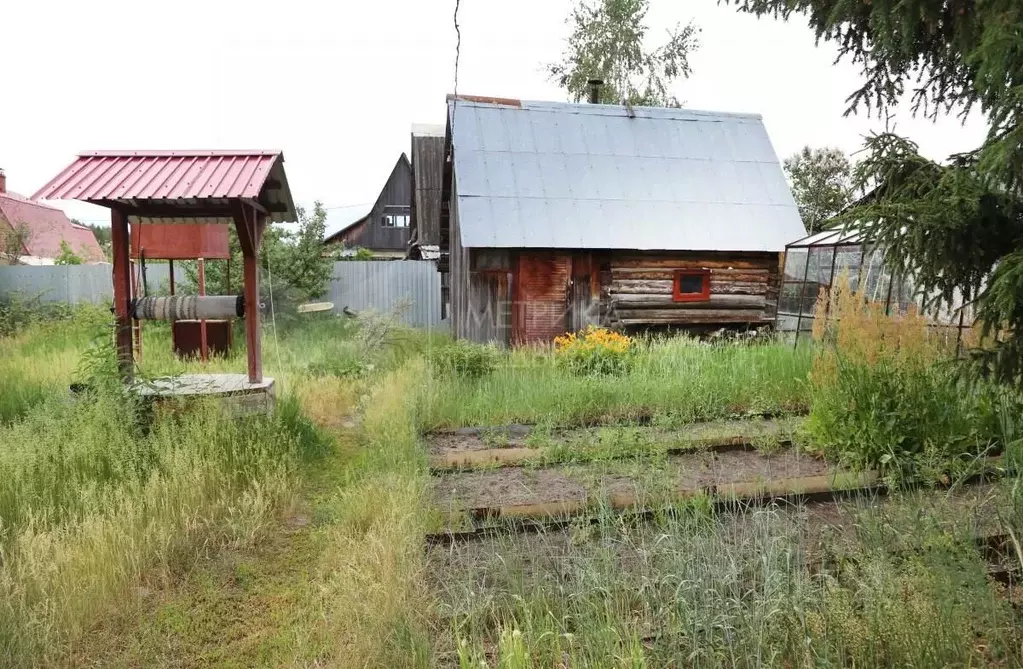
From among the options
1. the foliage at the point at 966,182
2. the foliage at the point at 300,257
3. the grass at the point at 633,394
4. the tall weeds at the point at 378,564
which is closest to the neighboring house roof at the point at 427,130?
the foliage at the point at 300,257

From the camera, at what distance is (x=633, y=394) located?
757cm

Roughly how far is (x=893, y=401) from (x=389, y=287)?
1589 cm

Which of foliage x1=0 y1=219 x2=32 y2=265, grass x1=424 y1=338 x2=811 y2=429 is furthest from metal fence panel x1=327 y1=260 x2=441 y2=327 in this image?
foliage x1=0 y1=219 x2=32 y2=265

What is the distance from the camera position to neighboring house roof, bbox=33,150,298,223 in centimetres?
569

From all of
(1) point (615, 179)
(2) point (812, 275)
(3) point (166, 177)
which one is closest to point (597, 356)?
(2) point (812, 275)

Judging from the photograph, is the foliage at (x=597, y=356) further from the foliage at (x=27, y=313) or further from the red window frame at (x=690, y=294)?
the foliage at (x=27, y=313)

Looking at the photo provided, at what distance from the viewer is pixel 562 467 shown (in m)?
5.73

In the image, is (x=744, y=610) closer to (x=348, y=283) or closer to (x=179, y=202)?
(x=179, y=202)

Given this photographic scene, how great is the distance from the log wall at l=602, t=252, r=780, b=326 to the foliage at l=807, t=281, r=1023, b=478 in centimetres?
757

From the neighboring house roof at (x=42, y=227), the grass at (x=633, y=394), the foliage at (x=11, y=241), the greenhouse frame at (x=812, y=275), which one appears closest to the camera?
the grass at (x=633, y=394)

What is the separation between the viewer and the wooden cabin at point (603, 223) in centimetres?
1282

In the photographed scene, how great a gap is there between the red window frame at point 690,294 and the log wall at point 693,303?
0.21 ft

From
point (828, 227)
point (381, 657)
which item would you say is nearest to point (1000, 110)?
point (828, 227)

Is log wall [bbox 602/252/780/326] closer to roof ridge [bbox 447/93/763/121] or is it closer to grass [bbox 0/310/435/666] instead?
roof ridge [bbox 447/93/763/121]
